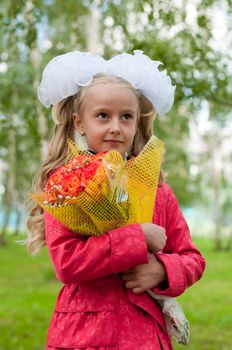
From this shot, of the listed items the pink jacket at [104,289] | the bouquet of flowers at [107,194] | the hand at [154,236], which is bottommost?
the pink jacket at [104,289]

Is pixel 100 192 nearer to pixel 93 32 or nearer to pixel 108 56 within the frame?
pixel 108 56

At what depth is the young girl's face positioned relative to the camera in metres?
2.66

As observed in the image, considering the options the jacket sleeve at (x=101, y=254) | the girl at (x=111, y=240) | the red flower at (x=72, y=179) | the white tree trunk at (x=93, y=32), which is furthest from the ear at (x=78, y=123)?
the white tree trunk at (x=93, y=32)

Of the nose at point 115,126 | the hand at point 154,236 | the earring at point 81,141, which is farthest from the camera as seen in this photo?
the earring at point 81,141

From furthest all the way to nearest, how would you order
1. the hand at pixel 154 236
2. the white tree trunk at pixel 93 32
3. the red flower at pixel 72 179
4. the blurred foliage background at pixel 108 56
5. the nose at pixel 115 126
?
1. the white tree trunk at pixel 93 32
2. the blurred foliage background at pixel 108 56
3. the nose at pixel 115 126
4. the hand at pixel 154 236
5. the red flower at pixel 72 179

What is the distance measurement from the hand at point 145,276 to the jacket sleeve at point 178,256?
0.03 metres

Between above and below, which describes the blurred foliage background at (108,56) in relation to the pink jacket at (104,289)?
above

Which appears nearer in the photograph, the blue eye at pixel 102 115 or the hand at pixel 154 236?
the hand at pixel 154 236

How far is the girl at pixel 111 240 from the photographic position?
248 cm

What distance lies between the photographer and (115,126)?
263 cm

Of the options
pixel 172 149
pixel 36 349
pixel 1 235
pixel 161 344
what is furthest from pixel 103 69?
pixel 1 235

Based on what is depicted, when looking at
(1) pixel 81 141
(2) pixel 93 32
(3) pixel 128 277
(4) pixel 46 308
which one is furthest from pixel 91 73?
(2) pixel 93 32

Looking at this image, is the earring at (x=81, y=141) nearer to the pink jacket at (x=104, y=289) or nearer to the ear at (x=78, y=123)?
the ear at (x=78, y=123)

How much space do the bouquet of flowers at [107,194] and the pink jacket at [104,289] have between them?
50mm
